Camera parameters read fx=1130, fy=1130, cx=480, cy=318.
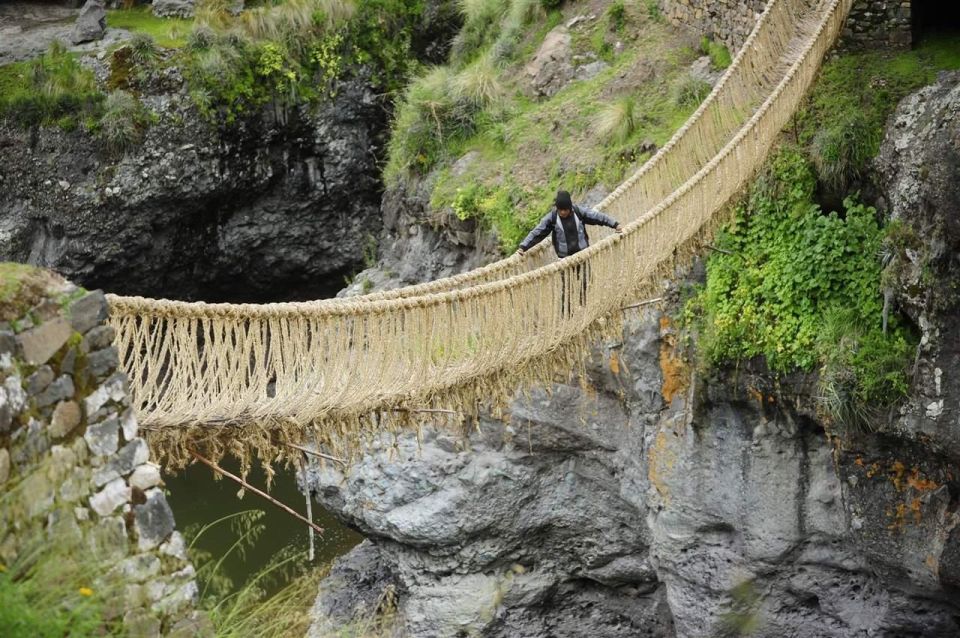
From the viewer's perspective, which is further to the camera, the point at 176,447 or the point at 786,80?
the point at 786,80

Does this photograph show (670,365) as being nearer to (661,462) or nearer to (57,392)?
(661,462)

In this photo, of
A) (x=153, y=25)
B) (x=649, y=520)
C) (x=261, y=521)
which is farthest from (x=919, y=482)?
(x=153, y=25)

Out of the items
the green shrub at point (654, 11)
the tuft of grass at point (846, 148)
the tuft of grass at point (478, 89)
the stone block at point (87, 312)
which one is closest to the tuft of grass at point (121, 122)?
the tuft of grass at point (478, 89)

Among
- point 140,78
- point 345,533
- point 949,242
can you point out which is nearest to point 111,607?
point 949,242

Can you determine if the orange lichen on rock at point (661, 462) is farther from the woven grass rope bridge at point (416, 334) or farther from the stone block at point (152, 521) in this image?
the stone block at point (152, 521)

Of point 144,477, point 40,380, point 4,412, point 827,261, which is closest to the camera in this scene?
point 4,412

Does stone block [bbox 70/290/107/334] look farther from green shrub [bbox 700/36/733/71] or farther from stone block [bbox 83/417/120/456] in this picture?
green shrub [bbox 700/36/733/71]

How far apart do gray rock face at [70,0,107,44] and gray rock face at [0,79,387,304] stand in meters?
1.29

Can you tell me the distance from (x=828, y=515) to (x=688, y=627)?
4.50 ft

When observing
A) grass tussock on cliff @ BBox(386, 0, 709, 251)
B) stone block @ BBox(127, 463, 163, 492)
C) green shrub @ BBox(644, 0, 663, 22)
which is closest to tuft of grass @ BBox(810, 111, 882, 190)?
grass tussock on cliff @ BBox(386, 0, 709, 251)

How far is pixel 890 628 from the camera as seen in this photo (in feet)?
23.7

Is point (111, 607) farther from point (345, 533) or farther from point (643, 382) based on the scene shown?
point (345, 533)

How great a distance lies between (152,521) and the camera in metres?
3.57

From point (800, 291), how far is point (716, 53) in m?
2.78
